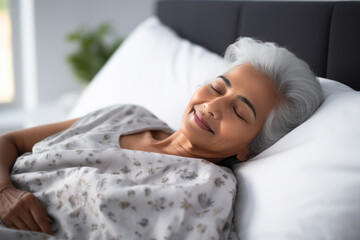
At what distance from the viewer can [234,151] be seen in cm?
118

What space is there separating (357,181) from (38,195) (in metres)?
0.83

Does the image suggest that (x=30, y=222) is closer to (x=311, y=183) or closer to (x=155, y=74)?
(x=311, y=183)

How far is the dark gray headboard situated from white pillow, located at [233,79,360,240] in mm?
213

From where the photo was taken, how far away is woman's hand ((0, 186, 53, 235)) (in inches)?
42.5

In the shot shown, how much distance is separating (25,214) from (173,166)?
1.36 ft

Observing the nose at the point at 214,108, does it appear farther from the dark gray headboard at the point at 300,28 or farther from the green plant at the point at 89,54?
the green plant at the point at 89,54

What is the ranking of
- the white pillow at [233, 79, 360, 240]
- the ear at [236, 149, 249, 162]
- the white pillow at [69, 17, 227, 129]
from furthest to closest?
the white pillow at [69, 17, 227, 129] < the ear at [236, 149, 249, 162] < the white pillow at [233, 79, 360, 240]

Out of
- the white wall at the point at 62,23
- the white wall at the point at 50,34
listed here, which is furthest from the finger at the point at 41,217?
the white wall at the point at 62,23

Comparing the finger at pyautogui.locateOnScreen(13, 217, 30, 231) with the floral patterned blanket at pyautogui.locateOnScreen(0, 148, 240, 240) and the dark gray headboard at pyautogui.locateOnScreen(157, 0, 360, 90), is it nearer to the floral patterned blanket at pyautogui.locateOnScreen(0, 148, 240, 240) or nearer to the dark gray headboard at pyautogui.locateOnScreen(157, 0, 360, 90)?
the floral patterned blanket at pyautogui.locateOnScreen(0, 148, 240, 240)

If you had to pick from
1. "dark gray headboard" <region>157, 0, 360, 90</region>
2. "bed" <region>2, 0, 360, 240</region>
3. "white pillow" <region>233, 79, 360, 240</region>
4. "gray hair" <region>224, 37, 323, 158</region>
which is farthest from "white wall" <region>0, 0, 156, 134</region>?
"white pillow" <region>233, 79, 360, 240</region>

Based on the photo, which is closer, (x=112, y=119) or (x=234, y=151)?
(x=234, y=151)

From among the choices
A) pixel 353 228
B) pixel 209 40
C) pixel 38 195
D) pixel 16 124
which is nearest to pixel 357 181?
pixel 353 228

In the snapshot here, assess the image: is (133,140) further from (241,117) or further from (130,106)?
(241,117)

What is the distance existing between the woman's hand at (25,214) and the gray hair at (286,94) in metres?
0.62
